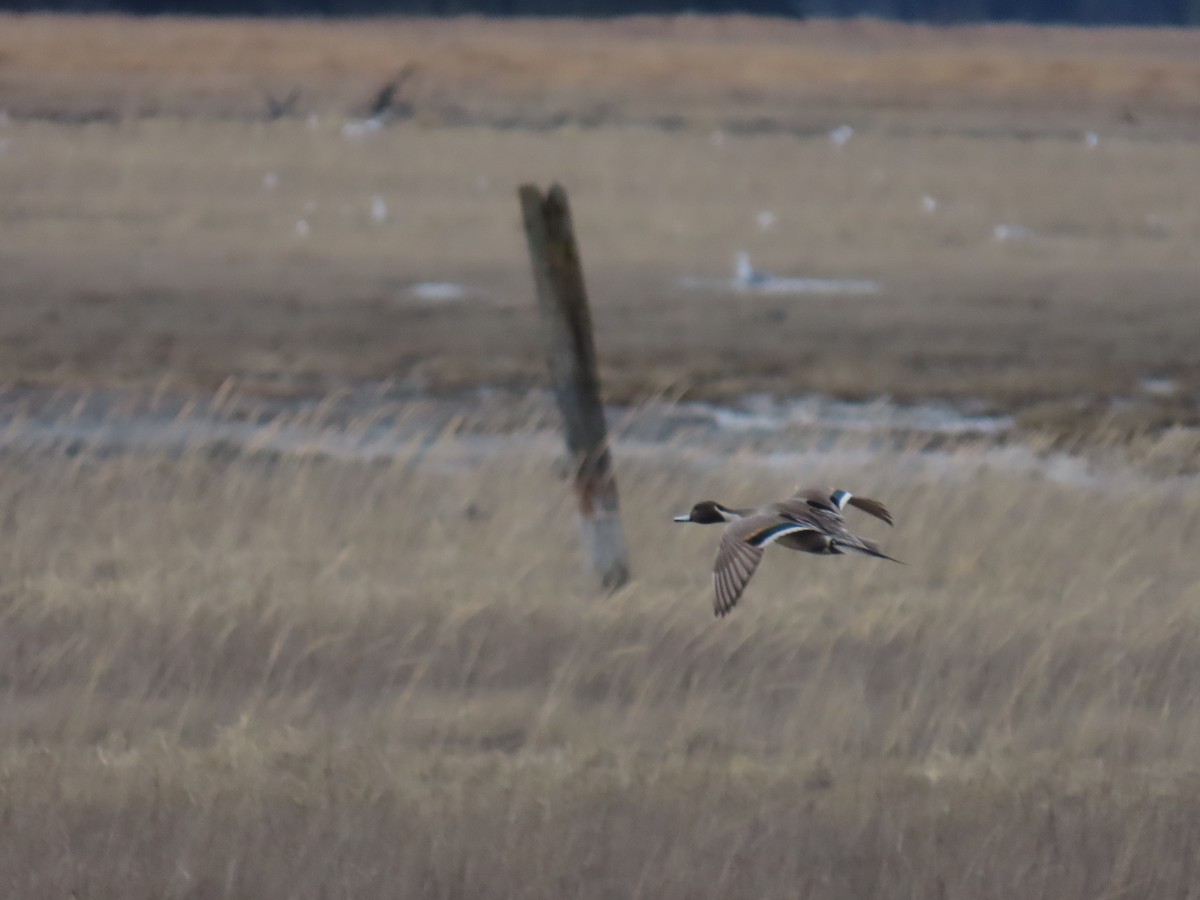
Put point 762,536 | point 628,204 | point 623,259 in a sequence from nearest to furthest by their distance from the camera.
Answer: point 762,536
point 623,259
point 628,204

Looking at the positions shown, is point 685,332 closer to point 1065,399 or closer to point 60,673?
point 1065,399

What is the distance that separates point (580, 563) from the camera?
8.51m

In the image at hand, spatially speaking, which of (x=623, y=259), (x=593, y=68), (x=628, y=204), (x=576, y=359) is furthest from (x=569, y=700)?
(x=593, y=68)

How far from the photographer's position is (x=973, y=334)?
59.4ft

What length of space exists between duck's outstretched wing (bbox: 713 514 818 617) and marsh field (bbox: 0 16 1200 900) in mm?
1137

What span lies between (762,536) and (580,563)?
13.2 ft

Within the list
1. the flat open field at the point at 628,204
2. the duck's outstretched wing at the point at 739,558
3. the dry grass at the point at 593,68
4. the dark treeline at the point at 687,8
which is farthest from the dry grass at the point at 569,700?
the dark treeline at the point at 687,8

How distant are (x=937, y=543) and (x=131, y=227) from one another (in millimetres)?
17408

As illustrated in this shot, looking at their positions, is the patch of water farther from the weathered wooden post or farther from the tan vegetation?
the weathered wooden post

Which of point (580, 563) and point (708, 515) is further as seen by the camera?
Result: point (580, 563)

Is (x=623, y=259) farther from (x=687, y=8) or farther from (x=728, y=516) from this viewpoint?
(x=687, y=8)

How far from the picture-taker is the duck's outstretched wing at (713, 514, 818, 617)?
14.8 feet

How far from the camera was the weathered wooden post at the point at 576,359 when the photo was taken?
7.82m

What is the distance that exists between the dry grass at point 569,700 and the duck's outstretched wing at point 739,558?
3.73 ft
